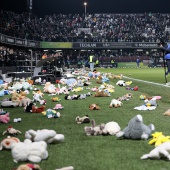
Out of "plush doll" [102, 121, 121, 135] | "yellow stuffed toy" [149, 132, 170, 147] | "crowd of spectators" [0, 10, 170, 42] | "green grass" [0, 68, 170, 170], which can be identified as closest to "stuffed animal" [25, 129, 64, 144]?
"green grass" [0, 68, 170, 170]

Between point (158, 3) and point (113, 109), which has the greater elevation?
point (158, 3)

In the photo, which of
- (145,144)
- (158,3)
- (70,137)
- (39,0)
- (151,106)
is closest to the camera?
(145,144)

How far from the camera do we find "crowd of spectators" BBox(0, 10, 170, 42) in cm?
6762

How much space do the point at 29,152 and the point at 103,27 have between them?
7039 centimetres

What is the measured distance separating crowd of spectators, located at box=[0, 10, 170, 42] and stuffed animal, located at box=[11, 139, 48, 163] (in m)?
57.3

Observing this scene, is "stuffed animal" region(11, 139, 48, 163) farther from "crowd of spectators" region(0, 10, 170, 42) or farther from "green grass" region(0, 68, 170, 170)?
"crowd of spectators" region(0, 10, 170, 42)

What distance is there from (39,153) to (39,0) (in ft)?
228

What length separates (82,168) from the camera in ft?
14.0

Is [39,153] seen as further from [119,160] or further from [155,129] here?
[155,129]

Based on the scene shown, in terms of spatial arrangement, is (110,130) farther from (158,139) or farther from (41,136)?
(41,136)

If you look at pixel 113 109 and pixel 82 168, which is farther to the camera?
pixel 113 109

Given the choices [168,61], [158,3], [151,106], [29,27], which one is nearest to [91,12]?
[158,3]

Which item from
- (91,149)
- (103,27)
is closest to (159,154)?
(91,149)

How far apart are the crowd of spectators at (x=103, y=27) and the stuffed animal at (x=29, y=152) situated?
57.3 m
